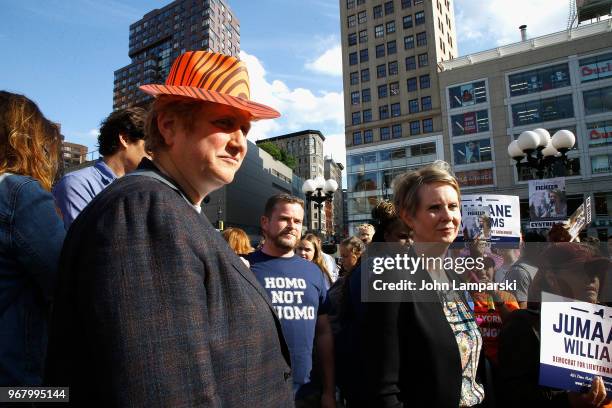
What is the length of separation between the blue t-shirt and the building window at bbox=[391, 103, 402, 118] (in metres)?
47.9

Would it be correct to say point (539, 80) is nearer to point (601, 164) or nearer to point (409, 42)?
point (601, 164)

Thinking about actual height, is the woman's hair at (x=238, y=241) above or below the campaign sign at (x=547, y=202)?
below

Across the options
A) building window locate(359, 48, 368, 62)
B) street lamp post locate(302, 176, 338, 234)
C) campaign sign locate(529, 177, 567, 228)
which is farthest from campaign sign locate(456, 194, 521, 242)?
building window locate(359, 48, 368, 62)

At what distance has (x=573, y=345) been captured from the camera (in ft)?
6.95

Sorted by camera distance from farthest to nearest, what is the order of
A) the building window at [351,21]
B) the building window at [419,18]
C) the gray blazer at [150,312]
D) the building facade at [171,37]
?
the building facade at [171,37]
the building window at [351,21]
the building window at [419,18]
the gray blazer at [150,312]

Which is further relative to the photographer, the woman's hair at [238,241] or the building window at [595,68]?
the building window at [595,68]

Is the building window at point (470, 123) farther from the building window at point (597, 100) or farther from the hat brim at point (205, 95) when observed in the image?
the hat brim at point (205, 95)

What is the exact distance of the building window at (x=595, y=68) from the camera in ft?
114

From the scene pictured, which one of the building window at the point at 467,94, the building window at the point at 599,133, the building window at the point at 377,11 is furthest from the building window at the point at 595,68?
the building window at the point at 377,11

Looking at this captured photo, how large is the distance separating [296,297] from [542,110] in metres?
43.0

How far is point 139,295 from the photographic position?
95 cm

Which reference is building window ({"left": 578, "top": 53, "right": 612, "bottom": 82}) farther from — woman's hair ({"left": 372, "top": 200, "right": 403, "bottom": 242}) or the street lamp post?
woman's hair ({"left": 372, "top": 200, "right": 403, "bottom": 242})

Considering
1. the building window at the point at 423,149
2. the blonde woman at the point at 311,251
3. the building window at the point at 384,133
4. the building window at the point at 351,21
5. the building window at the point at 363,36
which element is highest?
the building window at the point at 351,21

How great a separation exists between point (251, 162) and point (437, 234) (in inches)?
2307
